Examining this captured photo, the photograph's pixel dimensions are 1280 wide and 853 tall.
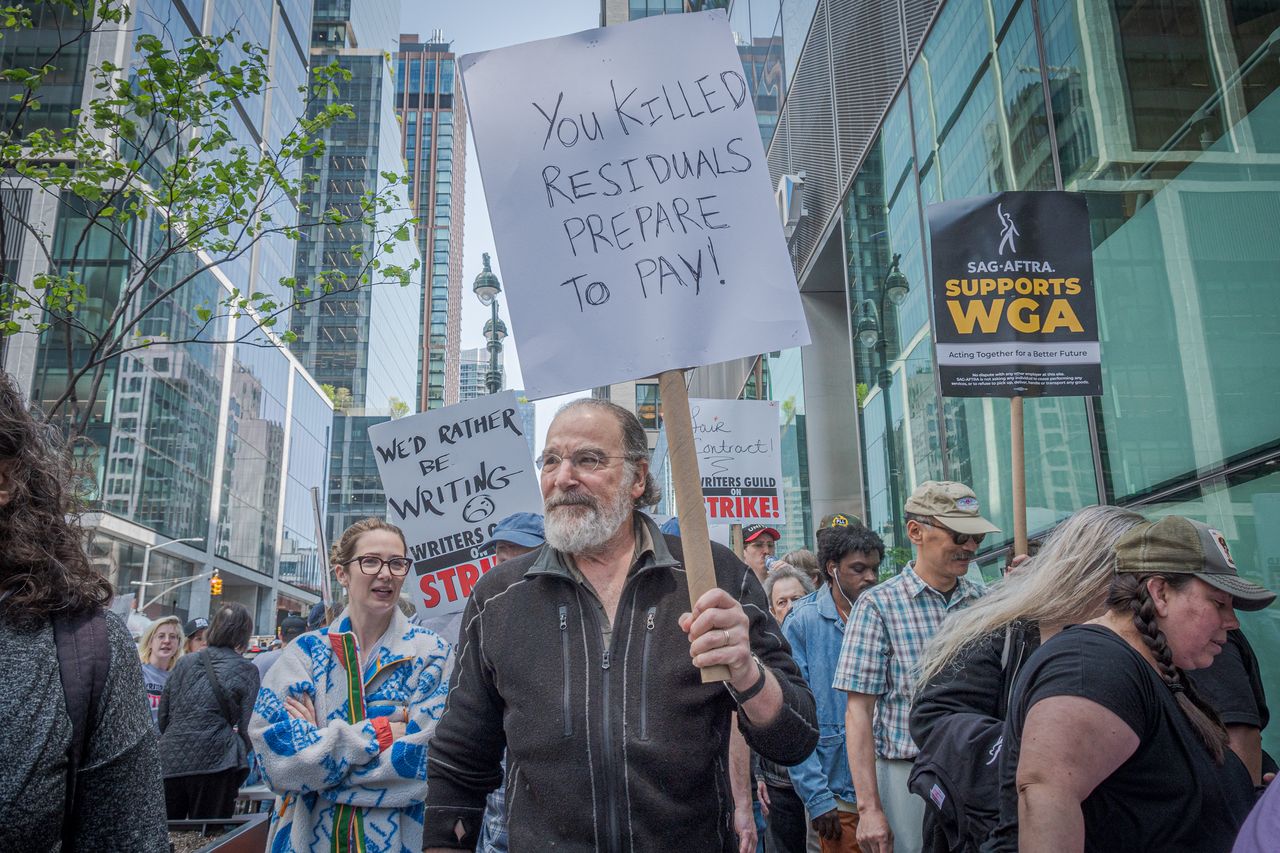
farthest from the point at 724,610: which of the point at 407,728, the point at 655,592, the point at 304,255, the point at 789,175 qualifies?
the point at 304,255

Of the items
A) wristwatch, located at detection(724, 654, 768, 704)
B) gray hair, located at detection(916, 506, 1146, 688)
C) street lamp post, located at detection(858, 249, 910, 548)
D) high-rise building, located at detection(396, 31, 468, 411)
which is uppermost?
high-rise building, located at detection(396, 31, 468, 411)

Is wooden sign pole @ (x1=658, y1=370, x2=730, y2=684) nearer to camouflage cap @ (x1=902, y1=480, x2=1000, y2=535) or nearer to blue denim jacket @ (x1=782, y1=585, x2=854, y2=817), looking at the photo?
camouflage cap @ (x1=902, y1=480, x2=1000, y2=535)

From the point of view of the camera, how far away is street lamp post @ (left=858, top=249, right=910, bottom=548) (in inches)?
452

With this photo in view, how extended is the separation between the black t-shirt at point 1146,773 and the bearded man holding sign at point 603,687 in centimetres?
66

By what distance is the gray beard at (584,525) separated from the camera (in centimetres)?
267

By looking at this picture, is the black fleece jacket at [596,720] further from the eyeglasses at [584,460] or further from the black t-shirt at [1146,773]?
the black t-shirt at [1146,773]

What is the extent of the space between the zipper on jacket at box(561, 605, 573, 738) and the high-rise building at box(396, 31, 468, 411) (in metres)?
174

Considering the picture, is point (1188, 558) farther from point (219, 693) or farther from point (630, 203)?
point (219, 693)

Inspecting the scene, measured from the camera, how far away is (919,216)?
10.6 metres

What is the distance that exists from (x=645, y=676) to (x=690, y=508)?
52 centimetres

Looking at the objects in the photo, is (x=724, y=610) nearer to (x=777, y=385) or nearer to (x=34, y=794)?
(x=34, y=794)

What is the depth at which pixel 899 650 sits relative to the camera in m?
3.98

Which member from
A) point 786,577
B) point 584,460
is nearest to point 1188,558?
point 584,460

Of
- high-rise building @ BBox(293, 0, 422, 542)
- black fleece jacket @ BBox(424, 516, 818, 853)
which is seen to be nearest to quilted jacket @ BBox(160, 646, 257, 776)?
black fleece jacket @ BBox(424, 516, 818, 853)
